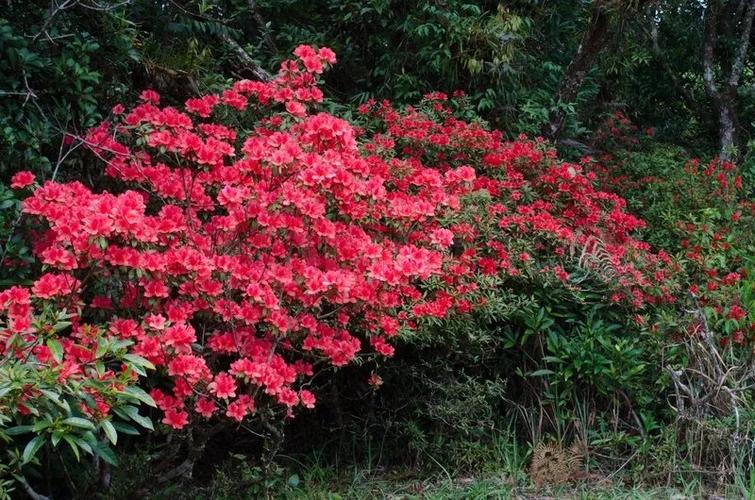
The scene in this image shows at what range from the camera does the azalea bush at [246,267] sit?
7.30 ft

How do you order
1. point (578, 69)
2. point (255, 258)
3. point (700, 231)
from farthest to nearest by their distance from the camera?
point (578, 69) < point (700, 231) < point (255, 258)

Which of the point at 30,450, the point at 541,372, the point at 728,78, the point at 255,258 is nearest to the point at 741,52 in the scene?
the point at 728,78

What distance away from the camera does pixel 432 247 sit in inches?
129

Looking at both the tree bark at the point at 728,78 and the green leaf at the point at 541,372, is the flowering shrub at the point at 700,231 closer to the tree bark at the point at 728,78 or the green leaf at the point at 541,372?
the green leaf at the point at 541,372

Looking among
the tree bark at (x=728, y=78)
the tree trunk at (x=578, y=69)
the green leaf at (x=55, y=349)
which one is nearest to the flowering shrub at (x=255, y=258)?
the green leaf at (x=55, y=349)

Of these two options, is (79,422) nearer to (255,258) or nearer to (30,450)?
(30,450)

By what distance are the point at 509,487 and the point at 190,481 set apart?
4.27 feet

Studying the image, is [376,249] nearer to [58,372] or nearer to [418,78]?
[58,372]

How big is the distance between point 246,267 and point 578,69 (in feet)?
11.9

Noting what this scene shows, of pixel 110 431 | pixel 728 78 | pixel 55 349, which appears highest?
pixel 728 78

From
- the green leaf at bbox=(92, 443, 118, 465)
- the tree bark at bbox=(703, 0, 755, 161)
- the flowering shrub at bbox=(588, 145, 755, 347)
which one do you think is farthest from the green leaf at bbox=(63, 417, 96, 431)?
the tree bark at bbox=(703, 0, 755, 161)

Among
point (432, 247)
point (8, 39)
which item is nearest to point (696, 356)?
point (432, 247)

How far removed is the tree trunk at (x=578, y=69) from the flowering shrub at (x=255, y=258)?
6.19 feet

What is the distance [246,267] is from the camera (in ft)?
8.25
